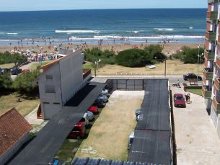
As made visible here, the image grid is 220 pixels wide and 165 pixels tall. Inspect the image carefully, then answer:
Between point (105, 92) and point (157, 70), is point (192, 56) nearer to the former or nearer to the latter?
point (157, 70)

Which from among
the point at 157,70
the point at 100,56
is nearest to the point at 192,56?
the point at 157,70

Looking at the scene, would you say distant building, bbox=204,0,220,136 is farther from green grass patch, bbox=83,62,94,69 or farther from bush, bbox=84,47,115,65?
bush, bbox=84,47,115,65

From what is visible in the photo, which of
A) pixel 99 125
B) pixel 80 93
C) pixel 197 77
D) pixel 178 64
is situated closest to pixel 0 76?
pixel 80 93

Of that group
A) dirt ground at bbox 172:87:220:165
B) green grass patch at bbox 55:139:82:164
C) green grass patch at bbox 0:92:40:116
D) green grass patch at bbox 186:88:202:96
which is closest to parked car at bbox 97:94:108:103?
green grass patch at bbox 0:92:40:116

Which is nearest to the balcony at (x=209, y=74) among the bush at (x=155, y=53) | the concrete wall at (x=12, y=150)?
the concrete wall at (x=12, y=150)

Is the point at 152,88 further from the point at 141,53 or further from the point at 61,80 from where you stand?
the point at 141,53

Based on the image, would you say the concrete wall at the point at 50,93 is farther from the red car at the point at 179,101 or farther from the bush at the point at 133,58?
the bush at the point at 133,58
